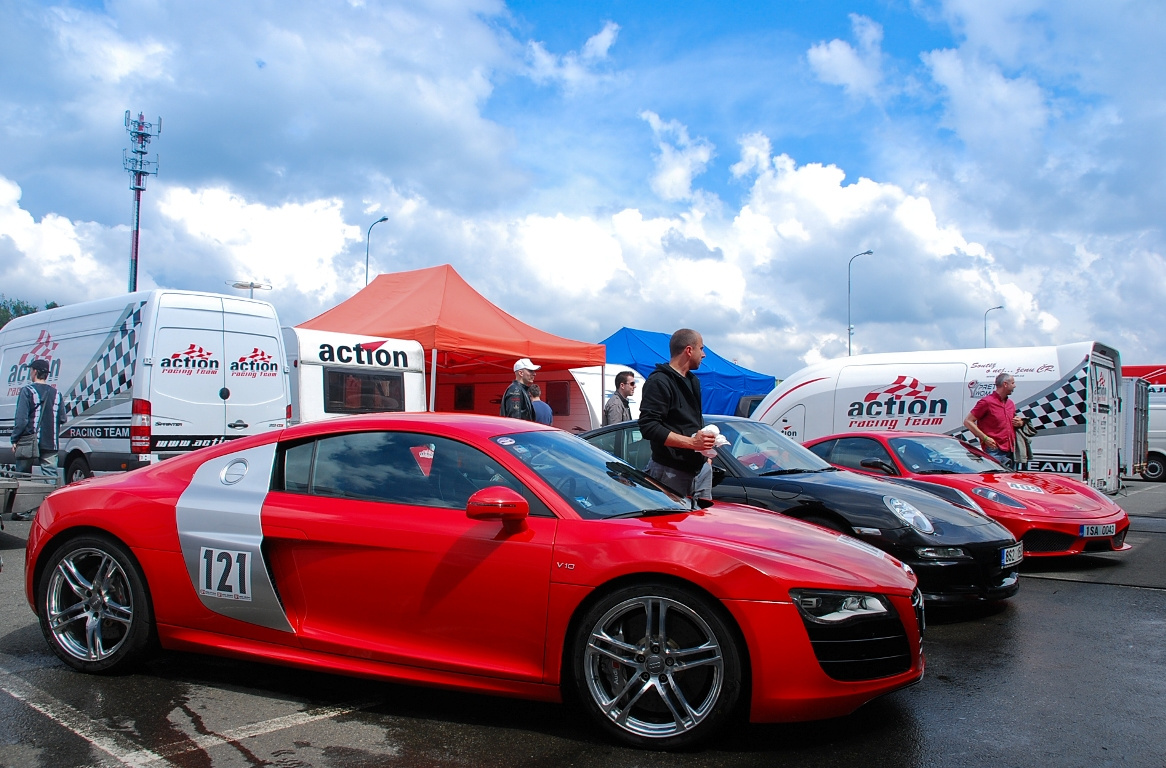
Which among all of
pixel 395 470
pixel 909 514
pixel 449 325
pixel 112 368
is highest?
pixel 449 325

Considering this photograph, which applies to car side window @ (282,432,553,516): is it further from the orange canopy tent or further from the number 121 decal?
the orange canopy tent

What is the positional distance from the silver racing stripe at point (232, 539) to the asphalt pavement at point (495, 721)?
37 centimetres

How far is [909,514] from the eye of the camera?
206 inches

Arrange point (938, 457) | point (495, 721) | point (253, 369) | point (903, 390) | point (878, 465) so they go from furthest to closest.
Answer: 1. point (903, 390)
2. point (253, 369)
3. point (938, 457)
4. point (878, 465)
5. point (495, 721)

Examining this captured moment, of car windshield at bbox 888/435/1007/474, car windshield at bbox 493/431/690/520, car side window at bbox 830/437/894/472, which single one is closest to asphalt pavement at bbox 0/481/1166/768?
car windshield at bbox 493/431/690/520

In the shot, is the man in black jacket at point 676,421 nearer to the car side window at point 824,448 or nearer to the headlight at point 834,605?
the headlight at point 834,605

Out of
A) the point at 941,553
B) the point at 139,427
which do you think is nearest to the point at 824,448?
the point at 941,553

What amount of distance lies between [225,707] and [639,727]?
1.65 metres

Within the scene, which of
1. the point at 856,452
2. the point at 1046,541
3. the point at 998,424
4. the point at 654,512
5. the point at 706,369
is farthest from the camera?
the point at 706,369

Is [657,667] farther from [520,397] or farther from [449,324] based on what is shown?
[449,324]

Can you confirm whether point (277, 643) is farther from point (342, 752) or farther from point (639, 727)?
point (639, 727)

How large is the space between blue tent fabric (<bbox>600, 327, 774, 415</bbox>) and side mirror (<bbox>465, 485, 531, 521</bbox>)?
19218mm

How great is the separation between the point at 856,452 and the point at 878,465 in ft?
1.78

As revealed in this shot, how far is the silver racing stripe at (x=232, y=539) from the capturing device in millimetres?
3504
